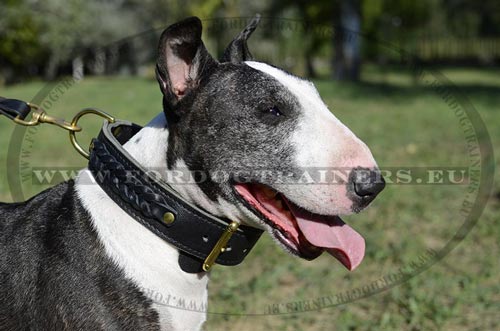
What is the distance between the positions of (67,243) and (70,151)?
23.4 feet

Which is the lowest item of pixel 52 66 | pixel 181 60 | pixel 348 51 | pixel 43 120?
pixel 52 66

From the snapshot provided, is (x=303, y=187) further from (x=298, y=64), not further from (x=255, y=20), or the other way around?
(x=298, y=64)

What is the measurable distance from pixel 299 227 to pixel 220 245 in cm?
29

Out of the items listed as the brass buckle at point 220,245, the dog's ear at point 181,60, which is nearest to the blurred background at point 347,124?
the dog's ear at point 181,60

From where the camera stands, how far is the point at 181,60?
2127mm

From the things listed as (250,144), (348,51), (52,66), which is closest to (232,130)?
(250,144)

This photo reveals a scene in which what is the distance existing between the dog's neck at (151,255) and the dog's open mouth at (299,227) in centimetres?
32

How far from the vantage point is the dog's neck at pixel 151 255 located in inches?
79.6

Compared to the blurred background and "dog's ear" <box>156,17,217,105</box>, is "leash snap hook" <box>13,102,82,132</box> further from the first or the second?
the blurred background

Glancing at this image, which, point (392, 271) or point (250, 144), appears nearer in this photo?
point (250, 144)

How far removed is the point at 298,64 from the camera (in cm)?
2569

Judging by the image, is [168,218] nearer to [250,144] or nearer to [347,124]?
[250,144]

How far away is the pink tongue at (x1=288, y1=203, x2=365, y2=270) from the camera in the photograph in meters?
2.13

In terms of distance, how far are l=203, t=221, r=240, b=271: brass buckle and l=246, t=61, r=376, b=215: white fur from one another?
0.73ft
